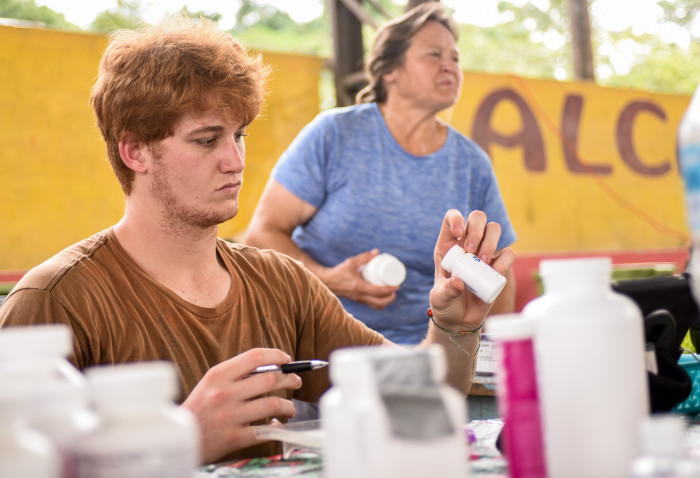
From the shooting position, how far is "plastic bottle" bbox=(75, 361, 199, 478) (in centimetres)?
63

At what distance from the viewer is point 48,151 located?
179 inches

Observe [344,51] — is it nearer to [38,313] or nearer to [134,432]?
[38,313]

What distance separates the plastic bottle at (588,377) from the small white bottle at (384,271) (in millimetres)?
1510

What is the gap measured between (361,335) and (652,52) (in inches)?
660

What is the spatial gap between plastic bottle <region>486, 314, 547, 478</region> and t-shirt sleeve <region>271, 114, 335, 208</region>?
1.68m

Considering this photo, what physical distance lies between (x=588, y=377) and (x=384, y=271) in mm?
1541

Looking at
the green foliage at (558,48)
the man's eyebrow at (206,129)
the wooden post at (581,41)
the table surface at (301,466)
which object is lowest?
the table surface at (301,466)

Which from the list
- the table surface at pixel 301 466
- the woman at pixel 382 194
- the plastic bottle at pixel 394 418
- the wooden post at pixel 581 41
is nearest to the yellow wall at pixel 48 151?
the woman at pixel 382 194

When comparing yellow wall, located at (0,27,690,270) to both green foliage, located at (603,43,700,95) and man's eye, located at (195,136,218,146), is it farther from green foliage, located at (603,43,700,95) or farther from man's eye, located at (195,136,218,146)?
green foliage, located at (603,43,700,95)

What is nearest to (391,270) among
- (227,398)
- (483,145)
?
(227,398)

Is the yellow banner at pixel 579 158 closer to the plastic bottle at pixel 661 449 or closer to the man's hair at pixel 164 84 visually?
the man's hair at pixel 164 84

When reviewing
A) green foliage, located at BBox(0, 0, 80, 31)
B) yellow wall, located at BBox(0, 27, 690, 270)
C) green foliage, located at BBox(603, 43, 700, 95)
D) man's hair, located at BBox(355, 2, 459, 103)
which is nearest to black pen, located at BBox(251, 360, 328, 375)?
man's hair, located at BBox(355, 2, 459, 103)

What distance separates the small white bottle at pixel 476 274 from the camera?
133 cm

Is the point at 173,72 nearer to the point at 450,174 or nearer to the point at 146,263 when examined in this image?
the point at 146,263
